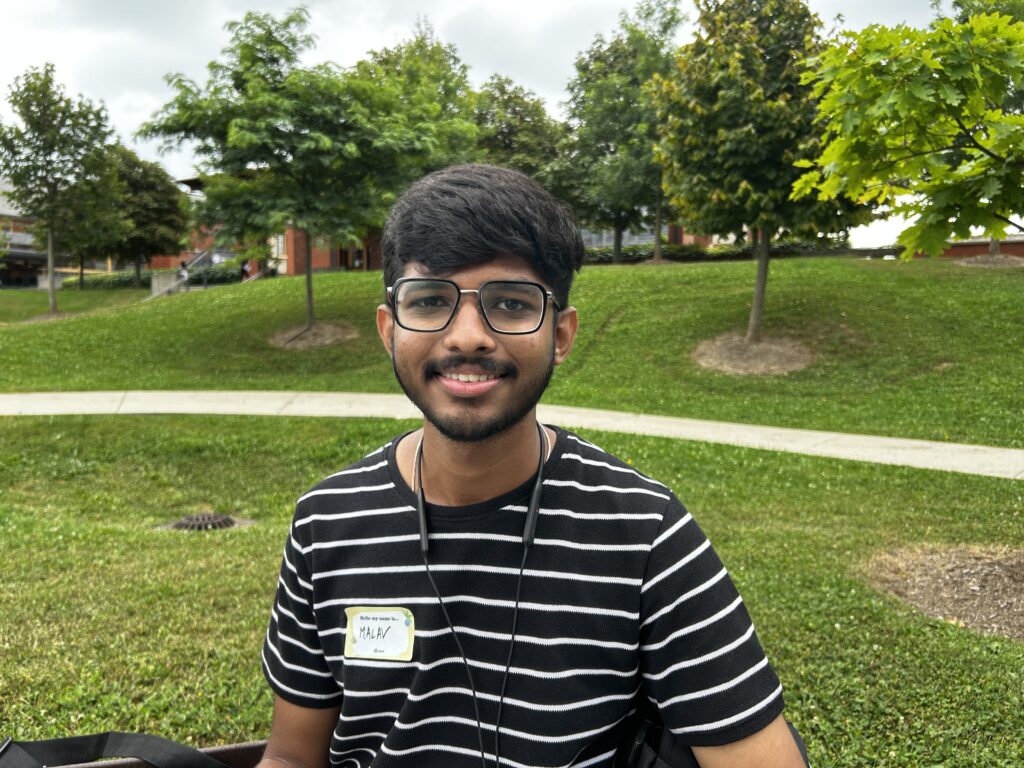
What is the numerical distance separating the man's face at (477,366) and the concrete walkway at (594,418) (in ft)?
27.3

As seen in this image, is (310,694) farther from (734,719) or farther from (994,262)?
(994,262)

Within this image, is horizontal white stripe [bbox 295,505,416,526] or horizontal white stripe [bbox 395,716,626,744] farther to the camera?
horizontal white stripe [bbox 295,505,416,526]

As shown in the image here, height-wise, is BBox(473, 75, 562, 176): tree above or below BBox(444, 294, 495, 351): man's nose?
above

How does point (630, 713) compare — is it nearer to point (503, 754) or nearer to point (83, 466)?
point (503, 754)

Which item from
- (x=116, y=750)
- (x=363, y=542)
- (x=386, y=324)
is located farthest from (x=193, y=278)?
(x=363, y=542)

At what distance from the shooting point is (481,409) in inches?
63.7

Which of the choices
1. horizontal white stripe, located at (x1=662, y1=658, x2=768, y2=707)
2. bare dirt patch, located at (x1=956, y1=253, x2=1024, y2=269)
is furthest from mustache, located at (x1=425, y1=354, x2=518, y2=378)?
bare dirt patch, located at (x1=956, y1=253, x2=1024, y2=269)

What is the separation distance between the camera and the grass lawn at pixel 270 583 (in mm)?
3395

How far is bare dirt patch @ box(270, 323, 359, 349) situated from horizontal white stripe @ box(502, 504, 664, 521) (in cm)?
1619

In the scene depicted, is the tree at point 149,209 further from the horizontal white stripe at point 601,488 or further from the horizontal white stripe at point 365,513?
the horizontal white stripe at point 601,488

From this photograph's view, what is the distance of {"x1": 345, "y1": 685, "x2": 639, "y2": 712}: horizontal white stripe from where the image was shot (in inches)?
62.7

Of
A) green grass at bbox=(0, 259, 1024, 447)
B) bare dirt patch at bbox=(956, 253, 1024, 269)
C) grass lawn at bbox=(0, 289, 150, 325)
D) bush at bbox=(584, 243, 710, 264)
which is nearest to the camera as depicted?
green grass at bbox=(0, 259, 1024, 447)

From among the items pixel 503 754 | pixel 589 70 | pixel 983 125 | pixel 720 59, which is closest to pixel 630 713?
pixel 503 754

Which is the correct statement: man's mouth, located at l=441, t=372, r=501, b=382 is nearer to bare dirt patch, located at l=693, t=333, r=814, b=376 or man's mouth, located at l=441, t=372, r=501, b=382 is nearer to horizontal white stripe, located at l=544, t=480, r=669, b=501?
horizontal white stripe, located at l=544, t=480, r=669, b=501
